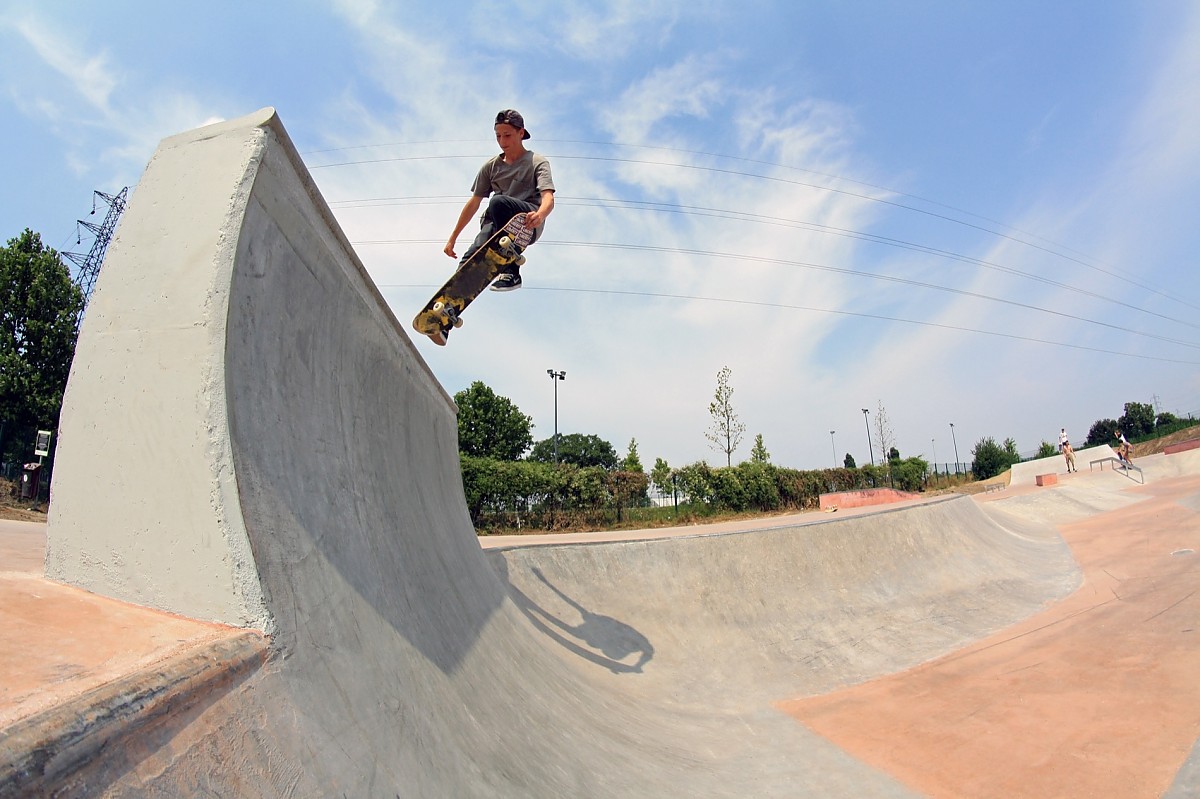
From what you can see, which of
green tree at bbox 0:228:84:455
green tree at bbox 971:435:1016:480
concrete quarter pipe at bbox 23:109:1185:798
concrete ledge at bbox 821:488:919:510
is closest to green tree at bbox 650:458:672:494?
concrete ledge at bbox 821:488:919:510

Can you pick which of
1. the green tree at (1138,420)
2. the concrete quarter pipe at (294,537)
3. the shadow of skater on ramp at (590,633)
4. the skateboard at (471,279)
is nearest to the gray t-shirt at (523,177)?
the skateboard at (471,279)

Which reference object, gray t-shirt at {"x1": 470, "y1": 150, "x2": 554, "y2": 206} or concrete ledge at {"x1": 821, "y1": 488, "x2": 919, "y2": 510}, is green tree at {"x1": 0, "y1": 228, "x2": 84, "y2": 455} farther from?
concrete ledge at {"x1": 821, "y1": 488, "x2": 919, "y2": 510}

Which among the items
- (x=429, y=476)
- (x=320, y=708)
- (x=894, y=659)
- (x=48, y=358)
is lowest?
(x=894, y=659)

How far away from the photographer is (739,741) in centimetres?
445

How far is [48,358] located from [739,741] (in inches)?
853

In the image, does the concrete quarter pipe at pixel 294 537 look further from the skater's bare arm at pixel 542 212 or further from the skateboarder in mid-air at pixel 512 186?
the skater's bare arm at pixel 542 212

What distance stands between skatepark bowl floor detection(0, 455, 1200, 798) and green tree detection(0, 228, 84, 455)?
13.9m

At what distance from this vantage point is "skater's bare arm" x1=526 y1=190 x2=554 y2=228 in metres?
4.30

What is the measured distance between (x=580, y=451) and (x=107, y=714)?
7320 centimetres

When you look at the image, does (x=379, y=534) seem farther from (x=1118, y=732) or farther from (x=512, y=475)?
(x=512, y=475)

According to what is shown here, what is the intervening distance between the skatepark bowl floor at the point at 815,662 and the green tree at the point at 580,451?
63671 millimetres

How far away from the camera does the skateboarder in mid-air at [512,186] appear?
445cm

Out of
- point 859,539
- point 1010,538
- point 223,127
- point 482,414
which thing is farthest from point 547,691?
point 482,414

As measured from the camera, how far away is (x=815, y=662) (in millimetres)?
6332
